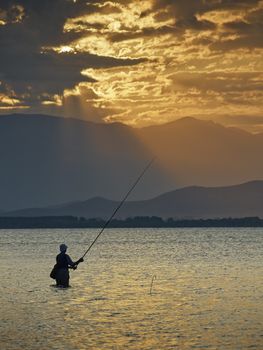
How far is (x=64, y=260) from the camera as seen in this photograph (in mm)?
33656

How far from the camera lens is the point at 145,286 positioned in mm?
38875

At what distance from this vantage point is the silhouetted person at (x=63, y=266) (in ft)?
109

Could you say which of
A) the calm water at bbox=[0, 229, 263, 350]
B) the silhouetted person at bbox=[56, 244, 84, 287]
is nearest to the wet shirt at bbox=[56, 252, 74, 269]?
the silhouetted person at bbox=[56, 244, 84, 287]

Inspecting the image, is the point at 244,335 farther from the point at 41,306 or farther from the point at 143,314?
the point at 41,306

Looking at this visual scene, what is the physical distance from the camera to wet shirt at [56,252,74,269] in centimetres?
3339

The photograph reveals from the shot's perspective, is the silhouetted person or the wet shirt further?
the wet shirt

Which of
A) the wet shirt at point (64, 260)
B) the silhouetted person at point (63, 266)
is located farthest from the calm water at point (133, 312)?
the wet shirt at point (64, 260)

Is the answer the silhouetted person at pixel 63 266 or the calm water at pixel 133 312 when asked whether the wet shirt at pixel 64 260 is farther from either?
the calm water at pixel 133 312

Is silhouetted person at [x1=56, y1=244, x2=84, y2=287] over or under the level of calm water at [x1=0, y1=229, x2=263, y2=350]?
over

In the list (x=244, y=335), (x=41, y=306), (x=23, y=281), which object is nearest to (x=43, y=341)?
(x=244, y=335)

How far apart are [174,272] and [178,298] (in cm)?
1796

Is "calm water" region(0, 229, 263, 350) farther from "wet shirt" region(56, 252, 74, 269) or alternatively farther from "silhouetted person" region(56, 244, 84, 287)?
"wet shirt" region(56, 252, 74, 269)

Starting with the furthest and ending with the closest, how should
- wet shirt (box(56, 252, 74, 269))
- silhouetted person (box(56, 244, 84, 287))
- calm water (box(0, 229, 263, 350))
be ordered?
wet shirt (box(56, 252, 74, 269)) < silhouetted person (box(56, 244, 84, 287)) < calm water (box(0, 229, 263, 350))

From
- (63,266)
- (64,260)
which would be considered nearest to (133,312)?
(64,260)
